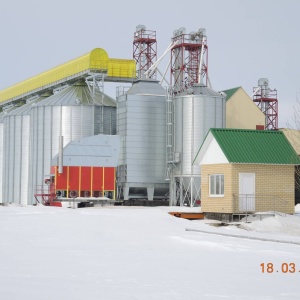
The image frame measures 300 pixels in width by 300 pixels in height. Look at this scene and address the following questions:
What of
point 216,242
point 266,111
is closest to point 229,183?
point 216,242

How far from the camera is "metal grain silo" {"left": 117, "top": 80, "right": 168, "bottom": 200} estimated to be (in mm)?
64750

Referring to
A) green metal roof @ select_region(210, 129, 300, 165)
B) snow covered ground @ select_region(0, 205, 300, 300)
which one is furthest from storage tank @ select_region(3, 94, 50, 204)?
snow covered ground @ select_region(0, 205, 300, 300)

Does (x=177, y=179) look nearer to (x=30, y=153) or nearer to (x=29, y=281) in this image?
(x=30, y=153)

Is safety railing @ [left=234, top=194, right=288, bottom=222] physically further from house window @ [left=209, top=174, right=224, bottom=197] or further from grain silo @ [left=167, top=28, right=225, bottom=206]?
grain silo @ [left=167, top=28, right=225, bottom=206]

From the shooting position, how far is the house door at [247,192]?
40.6 m

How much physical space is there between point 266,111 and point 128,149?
38462mm

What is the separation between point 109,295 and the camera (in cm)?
1402

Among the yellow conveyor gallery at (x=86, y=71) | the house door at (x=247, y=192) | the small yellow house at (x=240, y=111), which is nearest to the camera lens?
the house door at (x=247, y=192)

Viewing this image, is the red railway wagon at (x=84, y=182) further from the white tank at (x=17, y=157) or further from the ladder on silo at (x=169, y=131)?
the white tank at (x=17, y=157)

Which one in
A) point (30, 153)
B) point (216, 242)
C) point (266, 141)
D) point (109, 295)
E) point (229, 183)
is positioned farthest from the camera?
point (30, 153)

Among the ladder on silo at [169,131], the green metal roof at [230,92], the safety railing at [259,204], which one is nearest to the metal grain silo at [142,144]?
the ladder on silo at [169,131]

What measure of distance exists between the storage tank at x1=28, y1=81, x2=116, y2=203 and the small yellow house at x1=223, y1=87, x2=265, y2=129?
1419 cm

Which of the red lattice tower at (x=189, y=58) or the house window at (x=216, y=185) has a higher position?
the red lattice tower at (x=189, y=58)
